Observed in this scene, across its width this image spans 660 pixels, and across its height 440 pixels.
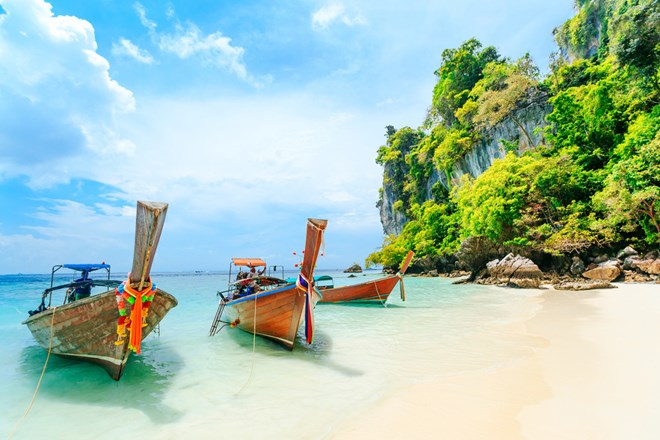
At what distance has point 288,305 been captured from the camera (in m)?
6.96

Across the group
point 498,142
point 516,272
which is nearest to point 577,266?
point 516,272

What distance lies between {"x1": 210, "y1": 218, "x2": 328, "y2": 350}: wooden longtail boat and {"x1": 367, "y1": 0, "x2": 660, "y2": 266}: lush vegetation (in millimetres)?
18149

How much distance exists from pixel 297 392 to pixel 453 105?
4029 centimetres

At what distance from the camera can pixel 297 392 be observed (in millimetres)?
4879

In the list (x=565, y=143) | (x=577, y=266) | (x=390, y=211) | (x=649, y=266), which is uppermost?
(x=390, y=211)

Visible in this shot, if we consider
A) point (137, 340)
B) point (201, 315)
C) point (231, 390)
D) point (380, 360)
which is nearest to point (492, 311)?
point (380, 360)

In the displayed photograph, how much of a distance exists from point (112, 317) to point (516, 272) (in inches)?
906

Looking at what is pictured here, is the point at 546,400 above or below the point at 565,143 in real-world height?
below

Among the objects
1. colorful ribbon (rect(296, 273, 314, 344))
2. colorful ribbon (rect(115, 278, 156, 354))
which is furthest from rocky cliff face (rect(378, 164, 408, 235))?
colorful ribbon (rect(115, 278, 156, 354))

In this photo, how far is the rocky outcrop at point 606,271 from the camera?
54.6 ft

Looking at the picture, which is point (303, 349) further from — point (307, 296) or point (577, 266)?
point (577, 266)

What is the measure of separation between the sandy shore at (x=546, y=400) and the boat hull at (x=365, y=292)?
9035mm

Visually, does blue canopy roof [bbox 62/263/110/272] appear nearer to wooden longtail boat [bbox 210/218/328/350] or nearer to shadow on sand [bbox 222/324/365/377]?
wooden longtail boat [bbox 210/218/328/350]

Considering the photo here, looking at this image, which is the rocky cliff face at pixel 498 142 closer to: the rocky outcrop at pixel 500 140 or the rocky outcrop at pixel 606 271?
the rocky outcrop at pixel 500 140
